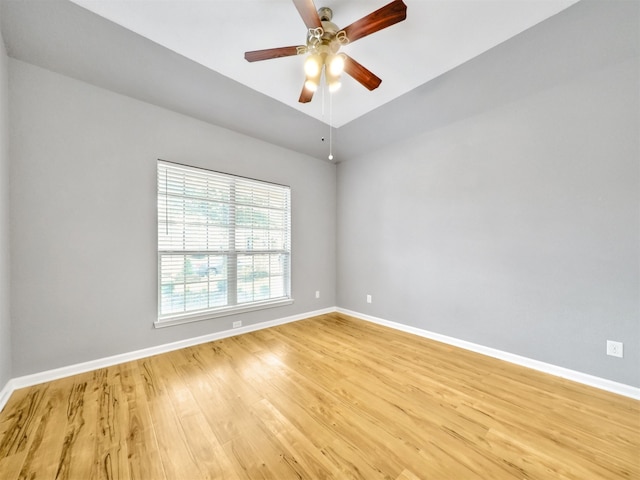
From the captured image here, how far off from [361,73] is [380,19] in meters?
0.48

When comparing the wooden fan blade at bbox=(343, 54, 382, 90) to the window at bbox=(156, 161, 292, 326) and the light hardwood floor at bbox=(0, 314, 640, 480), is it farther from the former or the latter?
the light hardwood floor at bbox=(0, 314, 640, 480)

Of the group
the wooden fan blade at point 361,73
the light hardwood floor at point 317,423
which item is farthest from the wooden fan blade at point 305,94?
the light hardwood floor at point 317,423

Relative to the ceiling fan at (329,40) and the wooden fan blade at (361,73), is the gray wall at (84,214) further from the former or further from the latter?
the wooden fan blade at (361,73)

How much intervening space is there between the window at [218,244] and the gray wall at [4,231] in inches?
42.0

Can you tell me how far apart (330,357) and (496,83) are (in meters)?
3.34

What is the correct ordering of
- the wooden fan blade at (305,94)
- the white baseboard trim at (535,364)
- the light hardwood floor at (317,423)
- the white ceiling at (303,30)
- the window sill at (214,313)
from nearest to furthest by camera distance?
the light hardwood floor at (317,423)
the white ceiling at (303,30)
the white baseboard trim at (535,364)
the wooden fan blade at (305,94)
the window sill at (214,313)

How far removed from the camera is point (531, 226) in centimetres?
248

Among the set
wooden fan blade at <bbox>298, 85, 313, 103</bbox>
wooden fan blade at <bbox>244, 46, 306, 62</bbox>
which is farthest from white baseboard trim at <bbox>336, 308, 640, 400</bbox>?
wooden fan blade at <bbox>244, 46, 306, 62</bbox>

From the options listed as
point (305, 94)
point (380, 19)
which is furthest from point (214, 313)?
point (380, 19)

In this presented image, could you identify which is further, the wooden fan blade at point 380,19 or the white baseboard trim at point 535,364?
the white baseboard trim at point 535,364

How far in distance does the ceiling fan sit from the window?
1777 mm

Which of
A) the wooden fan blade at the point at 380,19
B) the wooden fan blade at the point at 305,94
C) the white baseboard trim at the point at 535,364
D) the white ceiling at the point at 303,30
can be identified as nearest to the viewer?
the wooden fan blade at the point at 380,19

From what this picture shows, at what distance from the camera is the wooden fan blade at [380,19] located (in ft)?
4.69

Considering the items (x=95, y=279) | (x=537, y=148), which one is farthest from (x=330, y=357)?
(x=537, y=148)
